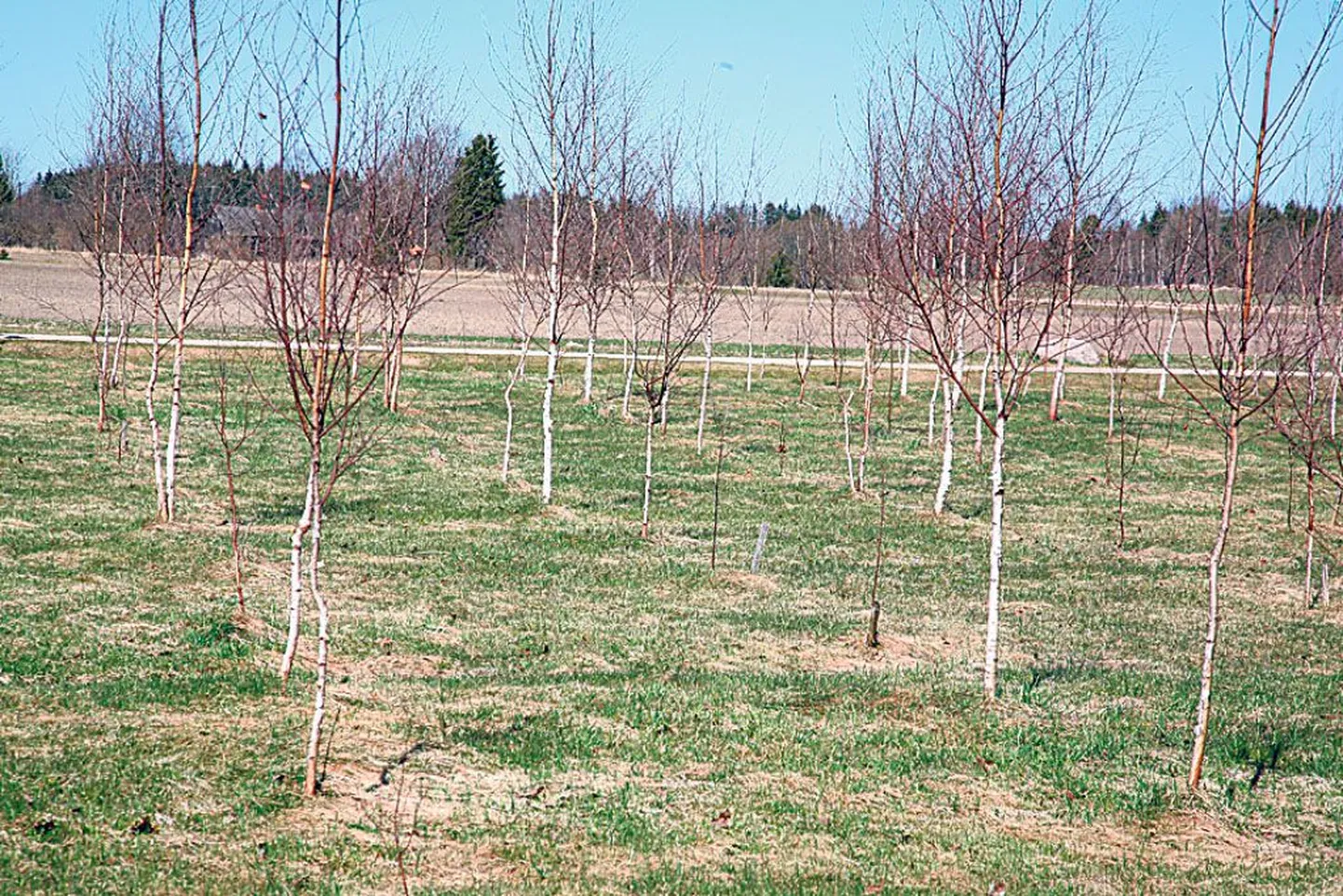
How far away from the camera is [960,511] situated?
603 inches

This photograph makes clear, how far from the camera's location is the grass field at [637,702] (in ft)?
17.4

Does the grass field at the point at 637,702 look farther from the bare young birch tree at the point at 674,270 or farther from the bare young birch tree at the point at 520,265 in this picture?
the bare young birch tree at the point at 520,265

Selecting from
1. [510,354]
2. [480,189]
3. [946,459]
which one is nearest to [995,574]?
[946,459]

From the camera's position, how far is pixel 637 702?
289 inches

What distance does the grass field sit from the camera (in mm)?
5289

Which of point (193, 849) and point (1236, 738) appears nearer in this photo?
point (193, 849)

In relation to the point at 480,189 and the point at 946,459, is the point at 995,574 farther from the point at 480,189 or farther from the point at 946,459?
the point at 480,189

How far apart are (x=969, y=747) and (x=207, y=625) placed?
5.11 m

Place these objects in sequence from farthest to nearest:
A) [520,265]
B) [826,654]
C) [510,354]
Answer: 1. [510,354]
2. [520,265]
3. [826,654]

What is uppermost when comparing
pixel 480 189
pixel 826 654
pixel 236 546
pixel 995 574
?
pixel 480 189

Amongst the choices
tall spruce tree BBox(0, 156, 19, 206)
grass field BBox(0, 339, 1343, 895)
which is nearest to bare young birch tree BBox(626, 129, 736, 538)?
grass field BBox(0, 339, 1343, 895)

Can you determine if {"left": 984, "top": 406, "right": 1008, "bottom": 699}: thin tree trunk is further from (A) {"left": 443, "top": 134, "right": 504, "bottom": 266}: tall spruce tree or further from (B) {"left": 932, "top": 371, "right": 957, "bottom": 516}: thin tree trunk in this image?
(A) {"left": 443, "top": 134, "right": 504, "bottom": 266}: tall spruce tree

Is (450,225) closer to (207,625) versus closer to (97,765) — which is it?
(207,625)

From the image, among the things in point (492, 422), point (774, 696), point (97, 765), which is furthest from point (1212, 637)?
point (492, 422)
